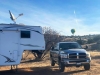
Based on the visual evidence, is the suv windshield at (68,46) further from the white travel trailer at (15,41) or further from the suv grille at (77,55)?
the white travel trailer at (15,41)

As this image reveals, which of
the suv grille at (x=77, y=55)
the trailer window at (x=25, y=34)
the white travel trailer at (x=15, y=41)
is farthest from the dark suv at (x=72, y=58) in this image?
the trailer window at (x=25, y=34)

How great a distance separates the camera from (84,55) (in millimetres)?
13344

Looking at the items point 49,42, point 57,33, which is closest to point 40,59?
point 49,42

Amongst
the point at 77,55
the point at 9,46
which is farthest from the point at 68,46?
the point at 9,46

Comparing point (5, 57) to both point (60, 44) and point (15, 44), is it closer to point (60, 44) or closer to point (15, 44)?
point (15, 44)

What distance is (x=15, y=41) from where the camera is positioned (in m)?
12.3

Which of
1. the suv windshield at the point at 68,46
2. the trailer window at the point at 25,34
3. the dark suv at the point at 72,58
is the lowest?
the dark suv at the point at 72,58

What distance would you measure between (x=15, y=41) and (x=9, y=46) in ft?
1.55

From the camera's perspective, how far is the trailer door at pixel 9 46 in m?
12.1

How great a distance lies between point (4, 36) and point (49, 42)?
12427mm

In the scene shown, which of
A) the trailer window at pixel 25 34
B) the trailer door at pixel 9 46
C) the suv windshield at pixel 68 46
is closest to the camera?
the trailer door at pixel 9 46

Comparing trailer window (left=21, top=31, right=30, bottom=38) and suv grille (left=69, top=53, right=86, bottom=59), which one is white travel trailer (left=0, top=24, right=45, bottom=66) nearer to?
trailer window (left=21, top=31, right=30, bottom=38)

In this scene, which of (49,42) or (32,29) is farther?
(49,42)

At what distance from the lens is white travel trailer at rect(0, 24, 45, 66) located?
39.8ft
